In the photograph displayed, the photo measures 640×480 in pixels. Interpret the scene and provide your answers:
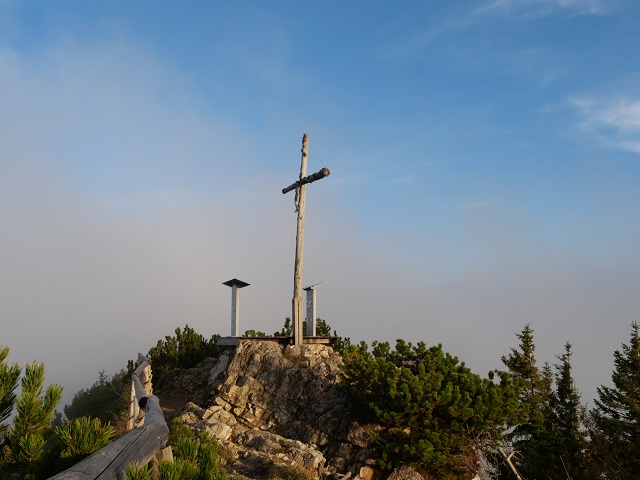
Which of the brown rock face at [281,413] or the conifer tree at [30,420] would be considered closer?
the conifer tree at [30,420]

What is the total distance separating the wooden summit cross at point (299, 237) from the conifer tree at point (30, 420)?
13.6 metres

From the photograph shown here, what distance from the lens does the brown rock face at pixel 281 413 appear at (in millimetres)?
15438

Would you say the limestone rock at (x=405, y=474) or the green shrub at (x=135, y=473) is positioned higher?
the green shrub at (x=135, y=473)

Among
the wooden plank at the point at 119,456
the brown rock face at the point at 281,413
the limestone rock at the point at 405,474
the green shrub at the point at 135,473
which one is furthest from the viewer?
the brown rock face at the point at 281,413

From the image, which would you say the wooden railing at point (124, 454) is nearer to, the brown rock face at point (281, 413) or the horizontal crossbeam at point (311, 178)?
the brown rock face at point (281, 413)

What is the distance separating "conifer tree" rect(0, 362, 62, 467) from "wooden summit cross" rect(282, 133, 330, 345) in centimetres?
1356

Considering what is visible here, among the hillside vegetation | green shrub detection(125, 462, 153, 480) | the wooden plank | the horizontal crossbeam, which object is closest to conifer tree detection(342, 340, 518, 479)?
the hillside vegetation

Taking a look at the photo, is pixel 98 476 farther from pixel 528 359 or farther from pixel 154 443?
pixel 528 359

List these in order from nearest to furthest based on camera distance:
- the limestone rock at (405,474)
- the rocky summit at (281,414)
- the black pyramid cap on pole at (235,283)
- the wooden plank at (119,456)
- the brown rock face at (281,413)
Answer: the wooden plank at (119,456)
the limestone rock at (405,474)
the rocky summit at (281,414)
the brown rock face at (281,413)
the black pyramid cap on pole at (235,283)

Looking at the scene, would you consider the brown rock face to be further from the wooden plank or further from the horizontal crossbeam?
the wooden plank

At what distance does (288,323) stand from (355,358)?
285 inches

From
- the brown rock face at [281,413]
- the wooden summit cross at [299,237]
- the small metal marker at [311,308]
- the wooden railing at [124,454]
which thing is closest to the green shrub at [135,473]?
the wooden railing at [124,454]

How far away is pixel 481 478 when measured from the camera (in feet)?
51.5

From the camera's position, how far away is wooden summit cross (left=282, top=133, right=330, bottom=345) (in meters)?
20.9
